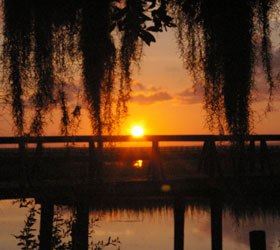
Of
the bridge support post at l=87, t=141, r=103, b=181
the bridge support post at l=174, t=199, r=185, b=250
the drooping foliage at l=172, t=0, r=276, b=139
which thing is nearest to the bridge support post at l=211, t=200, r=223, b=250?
the bridge support post at l=174, t=199, r=185, b=250

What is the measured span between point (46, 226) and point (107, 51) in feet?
13.6

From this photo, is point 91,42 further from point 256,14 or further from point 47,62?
point 256,14

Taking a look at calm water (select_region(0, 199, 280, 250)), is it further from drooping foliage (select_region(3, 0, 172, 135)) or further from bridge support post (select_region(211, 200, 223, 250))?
drooping foliage (select_region(3, 0, 172, 135))

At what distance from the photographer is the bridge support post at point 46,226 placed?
6.69 metres

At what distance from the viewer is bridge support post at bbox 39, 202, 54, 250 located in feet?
21.9

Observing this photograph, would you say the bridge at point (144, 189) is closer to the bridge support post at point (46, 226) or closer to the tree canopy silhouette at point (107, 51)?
the bridge support post at point (46, 226)

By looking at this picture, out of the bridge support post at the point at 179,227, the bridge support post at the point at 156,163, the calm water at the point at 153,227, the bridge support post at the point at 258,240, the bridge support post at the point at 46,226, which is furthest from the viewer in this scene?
the calm water at the point at 153,227

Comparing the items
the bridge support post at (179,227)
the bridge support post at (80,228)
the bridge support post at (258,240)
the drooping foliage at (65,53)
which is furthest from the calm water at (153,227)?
the drooping foliage at (65,53)

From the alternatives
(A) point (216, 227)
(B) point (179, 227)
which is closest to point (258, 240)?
(A) point (216, 227)

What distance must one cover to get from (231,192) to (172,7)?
4009 mm

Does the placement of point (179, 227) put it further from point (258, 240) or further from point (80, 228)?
point (80, 228)

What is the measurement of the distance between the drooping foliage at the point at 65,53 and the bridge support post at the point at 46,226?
356 centimetres

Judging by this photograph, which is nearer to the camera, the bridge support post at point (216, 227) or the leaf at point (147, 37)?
the leaf at point (147, 37)

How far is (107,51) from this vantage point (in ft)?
12.1
